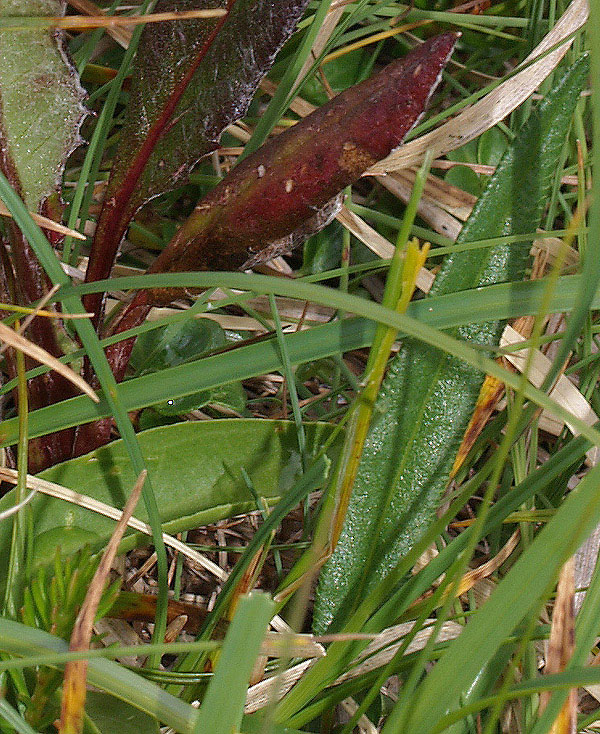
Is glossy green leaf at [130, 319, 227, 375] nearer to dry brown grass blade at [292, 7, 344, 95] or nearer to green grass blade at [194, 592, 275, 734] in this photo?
dry brown grass blade at [292, 7, 344, 95]

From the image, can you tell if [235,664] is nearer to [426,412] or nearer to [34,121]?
[426,412]

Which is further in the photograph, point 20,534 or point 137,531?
point 137,531

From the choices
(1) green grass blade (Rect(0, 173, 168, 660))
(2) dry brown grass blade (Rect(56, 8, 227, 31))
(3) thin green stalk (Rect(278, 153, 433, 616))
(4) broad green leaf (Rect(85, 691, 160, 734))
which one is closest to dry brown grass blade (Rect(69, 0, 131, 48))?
(2) dry brown grass blade (Rect(56, 8, 227, 31))

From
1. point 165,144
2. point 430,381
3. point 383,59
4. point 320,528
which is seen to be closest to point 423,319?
point 430,381

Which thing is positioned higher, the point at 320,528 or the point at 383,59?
the point at 383,59

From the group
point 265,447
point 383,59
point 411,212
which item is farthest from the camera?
point 383,59

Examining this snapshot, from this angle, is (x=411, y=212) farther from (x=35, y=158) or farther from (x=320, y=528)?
(x=35, y=158)

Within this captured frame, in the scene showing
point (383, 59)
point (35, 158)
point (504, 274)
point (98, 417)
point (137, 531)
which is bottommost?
point (137, 531)

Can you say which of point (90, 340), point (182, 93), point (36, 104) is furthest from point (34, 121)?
point (90, 340)
